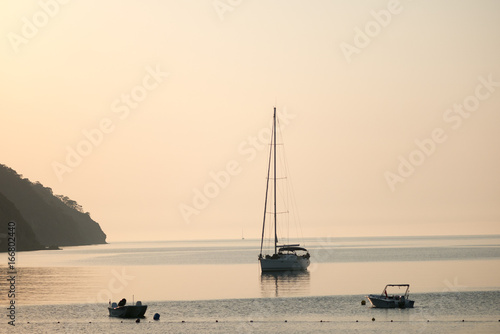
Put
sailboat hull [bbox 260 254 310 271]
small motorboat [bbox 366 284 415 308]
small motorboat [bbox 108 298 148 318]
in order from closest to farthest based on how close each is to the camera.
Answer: small motorboat [bbox 108 298 148 318], small motorboat [bbox 366 284 415 308], sailboat hull [bbox 260 254 310 271]

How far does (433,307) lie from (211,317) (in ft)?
81.9

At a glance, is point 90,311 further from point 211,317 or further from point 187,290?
point 187,290

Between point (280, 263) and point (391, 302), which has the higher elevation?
point (280, 263)

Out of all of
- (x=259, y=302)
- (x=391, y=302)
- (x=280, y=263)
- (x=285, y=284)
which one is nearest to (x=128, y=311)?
(x=259, y=302)

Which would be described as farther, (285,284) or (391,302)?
(285,284)

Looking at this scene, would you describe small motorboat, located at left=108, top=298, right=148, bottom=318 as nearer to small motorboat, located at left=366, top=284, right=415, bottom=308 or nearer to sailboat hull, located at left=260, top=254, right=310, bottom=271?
small motorboat, located at left=366, top=284, right=415, bottom=308

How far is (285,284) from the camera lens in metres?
127

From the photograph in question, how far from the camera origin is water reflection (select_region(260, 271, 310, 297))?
114 metres

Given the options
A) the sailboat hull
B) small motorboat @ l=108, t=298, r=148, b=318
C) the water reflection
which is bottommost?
small motorboat @ l=108, t=298, r=148, b=318

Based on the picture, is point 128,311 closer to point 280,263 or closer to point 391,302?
point 391,302

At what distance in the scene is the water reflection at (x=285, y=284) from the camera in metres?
114

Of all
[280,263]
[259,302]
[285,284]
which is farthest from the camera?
[280,263]

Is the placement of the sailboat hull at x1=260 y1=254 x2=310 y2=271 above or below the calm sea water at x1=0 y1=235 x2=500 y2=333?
above

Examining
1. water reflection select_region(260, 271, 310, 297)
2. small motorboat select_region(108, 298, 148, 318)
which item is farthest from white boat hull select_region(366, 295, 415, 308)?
small motorboat select_region(108, 298, 148, 318)
